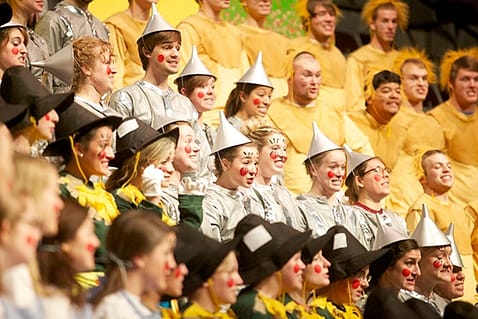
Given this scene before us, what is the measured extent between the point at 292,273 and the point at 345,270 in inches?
28.8

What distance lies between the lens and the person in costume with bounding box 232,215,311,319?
584 cm

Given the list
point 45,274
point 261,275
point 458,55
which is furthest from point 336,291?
point 458,55

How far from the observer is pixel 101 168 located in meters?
5.72

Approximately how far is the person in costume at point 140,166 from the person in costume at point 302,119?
2241 mm

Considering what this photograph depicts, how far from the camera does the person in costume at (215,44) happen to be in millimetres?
8656

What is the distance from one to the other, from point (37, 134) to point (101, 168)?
1.00 feet

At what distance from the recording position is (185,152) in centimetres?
670

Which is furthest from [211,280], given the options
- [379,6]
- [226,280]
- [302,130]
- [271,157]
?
[379,6]

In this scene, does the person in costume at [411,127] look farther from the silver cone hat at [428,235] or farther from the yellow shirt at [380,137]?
the silver cone hat at [428,235]

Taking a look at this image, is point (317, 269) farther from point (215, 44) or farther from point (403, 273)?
point (215, 44)

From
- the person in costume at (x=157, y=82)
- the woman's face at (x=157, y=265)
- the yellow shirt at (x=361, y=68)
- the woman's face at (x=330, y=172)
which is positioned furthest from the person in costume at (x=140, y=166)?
the yellow shirt at (x=361, y=68)

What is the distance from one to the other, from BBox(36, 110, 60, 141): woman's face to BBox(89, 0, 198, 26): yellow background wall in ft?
10.5

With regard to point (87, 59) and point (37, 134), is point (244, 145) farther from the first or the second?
point (37, 134)

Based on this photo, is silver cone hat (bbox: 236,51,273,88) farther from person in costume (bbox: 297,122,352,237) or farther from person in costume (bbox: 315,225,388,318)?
person in costume (bbox: 315,225,388,318)
